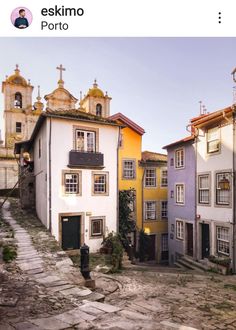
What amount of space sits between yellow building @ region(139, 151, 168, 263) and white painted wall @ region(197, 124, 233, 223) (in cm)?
665

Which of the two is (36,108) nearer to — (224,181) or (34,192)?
(34,192)

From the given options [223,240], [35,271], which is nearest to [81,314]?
[35,271]

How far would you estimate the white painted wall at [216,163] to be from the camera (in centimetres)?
1498

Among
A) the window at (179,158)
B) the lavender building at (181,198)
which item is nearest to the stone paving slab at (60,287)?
the lavender building at (181,198)

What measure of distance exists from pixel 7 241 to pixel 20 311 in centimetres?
759

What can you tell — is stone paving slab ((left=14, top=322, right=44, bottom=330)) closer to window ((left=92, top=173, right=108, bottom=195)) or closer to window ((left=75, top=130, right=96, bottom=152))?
window ((left=92, top=173, right=108, bottom=195))

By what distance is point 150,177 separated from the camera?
24.0 m

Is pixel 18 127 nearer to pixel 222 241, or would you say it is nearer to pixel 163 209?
pixel 163 209

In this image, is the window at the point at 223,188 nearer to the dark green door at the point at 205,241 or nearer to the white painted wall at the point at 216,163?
the white painted wall at the point at 216,163

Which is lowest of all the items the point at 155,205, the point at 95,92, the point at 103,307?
the point at 103,307

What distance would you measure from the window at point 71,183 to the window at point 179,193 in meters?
8.52

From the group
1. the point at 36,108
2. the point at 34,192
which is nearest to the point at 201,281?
the point at 34,192

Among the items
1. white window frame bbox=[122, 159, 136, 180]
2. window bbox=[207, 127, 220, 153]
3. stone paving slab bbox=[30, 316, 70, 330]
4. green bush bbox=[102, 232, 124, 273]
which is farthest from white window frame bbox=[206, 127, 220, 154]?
stone paving slab bbox=[30, 316, 70, 330]

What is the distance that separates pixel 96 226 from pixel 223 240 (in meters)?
7.96
